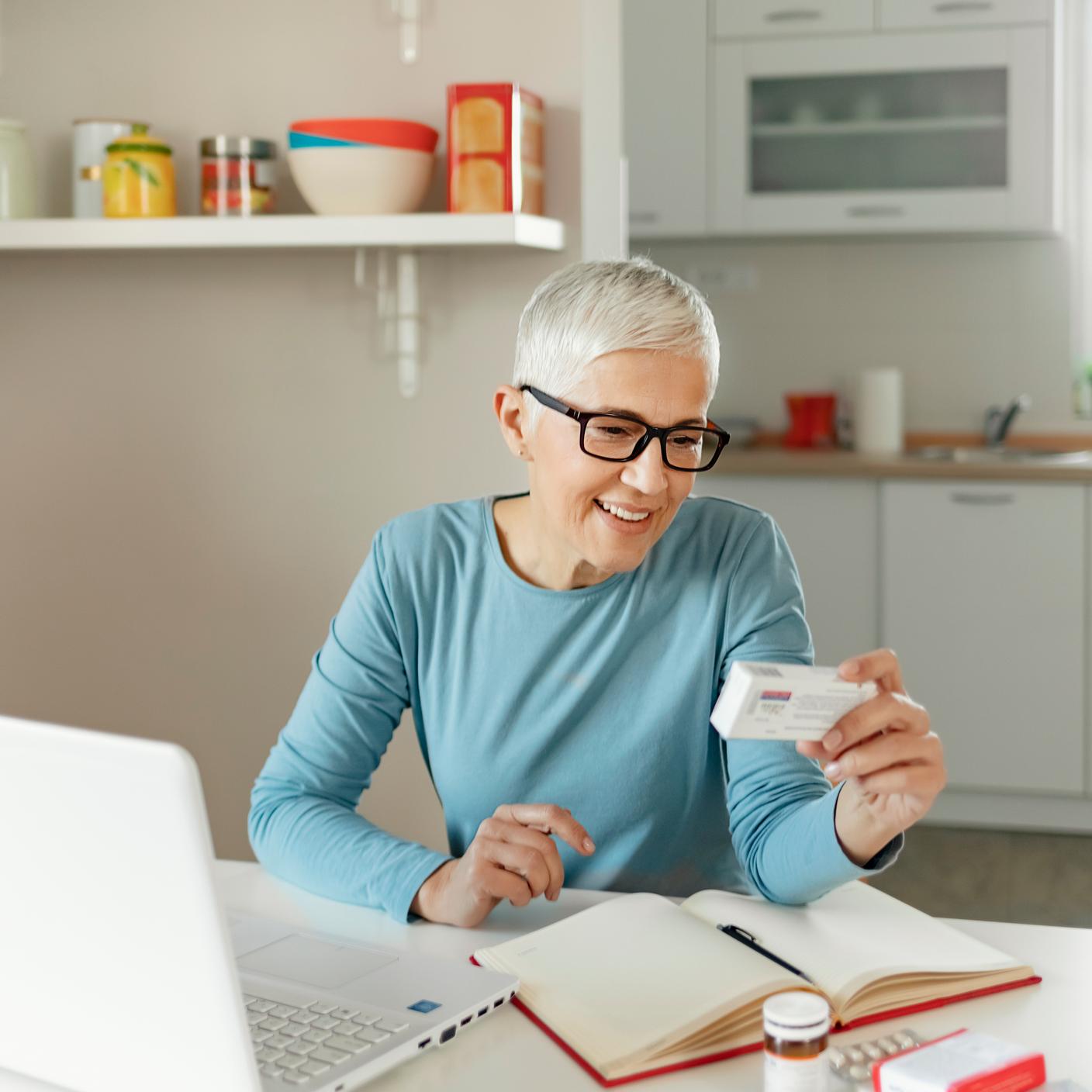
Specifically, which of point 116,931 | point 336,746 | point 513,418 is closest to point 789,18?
point 513,418

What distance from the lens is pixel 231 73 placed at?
7.89 feet

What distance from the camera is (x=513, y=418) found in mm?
1480

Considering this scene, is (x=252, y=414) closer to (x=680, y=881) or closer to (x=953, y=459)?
(x=680, y=881)

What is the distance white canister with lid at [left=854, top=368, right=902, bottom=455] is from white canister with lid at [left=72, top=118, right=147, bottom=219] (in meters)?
2.37

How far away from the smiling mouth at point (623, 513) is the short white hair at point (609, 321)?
117mm

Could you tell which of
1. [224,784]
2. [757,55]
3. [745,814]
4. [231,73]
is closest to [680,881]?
[745,814]

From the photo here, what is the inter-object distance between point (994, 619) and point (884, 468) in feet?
1.61

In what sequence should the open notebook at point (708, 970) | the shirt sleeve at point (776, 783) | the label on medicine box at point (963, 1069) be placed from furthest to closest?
1. the shirt sleeve at point (776, 783)
2. the open notebook at point (708, 970)
3. the label on medicine box at point (963, 1069)

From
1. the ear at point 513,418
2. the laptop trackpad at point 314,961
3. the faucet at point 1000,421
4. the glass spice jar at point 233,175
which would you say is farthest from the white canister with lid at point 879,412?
the laptop trackpad at point 314,961

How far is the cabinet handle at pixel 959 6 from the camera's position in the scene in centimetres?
372

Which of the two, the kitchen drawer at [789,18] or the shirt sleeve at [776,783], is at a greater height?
the kitchen drawer at [789,18]

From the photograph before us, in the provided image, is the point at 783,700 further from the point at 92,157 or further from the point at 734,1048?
the point at 92,157

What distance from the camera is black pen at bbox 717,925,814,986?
1065 millimetres

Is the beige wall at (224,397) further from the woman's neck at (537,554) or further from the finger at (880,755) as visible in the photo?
the finger at (880,755)
